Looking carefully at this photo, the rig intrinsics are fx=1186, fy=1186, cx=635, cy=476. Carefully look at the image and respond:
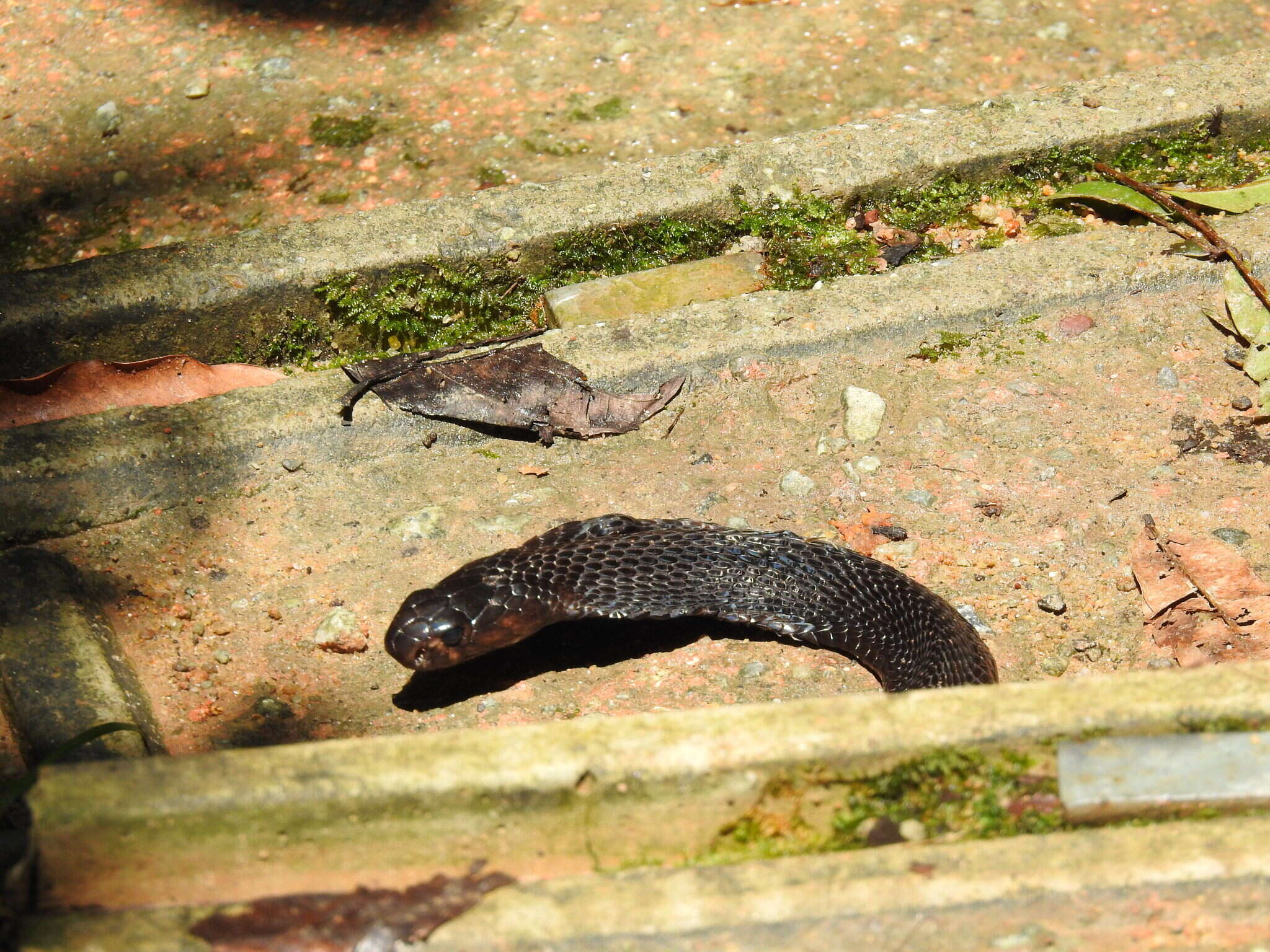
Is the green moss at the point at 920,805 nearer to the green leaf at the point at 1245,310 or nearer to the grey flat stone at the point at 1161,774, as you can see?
the grey flat stone at the point at 1161,774

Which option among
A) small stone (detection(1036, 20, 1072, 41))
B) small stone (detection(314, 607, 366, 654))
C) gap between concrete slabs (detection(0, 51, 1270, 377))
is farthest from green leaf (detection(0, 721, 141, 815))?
small stone (detection(1036, 20, 1072, 41))

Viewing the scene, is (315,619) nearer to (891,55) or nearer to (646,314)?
(646,314)

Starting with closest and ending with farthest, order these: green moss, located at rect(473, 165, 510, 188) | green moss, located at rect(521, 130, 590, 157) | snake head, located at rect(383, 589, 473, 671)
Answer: snake head, located at rect(383, 589, 473, 671)
green moss, located at rect(473, 165, 510, 188)
green moss, located at rect(521, 130, 590, 157)

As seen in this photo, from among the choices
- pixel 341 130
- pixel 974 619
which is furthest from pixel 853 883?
pixel 341 130

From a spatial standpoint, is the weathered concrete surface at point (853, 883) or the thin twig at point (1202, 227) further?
the thin twig at point (1202, 227)

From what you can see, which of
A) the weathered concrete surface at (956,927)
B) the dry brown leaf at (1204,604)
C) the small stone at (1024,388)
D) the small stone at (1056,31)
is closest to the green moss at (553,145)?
the small stone at (1024,388)

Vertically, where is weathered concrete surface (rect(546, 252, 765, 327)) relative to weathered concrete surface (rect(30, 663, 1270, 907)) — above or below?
below

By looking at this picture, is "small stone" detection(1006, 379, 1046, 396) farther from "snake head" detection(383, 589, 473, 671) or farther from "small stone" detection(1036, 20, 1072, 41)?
"small stone" detection(1036, 20, 1072, 41)
